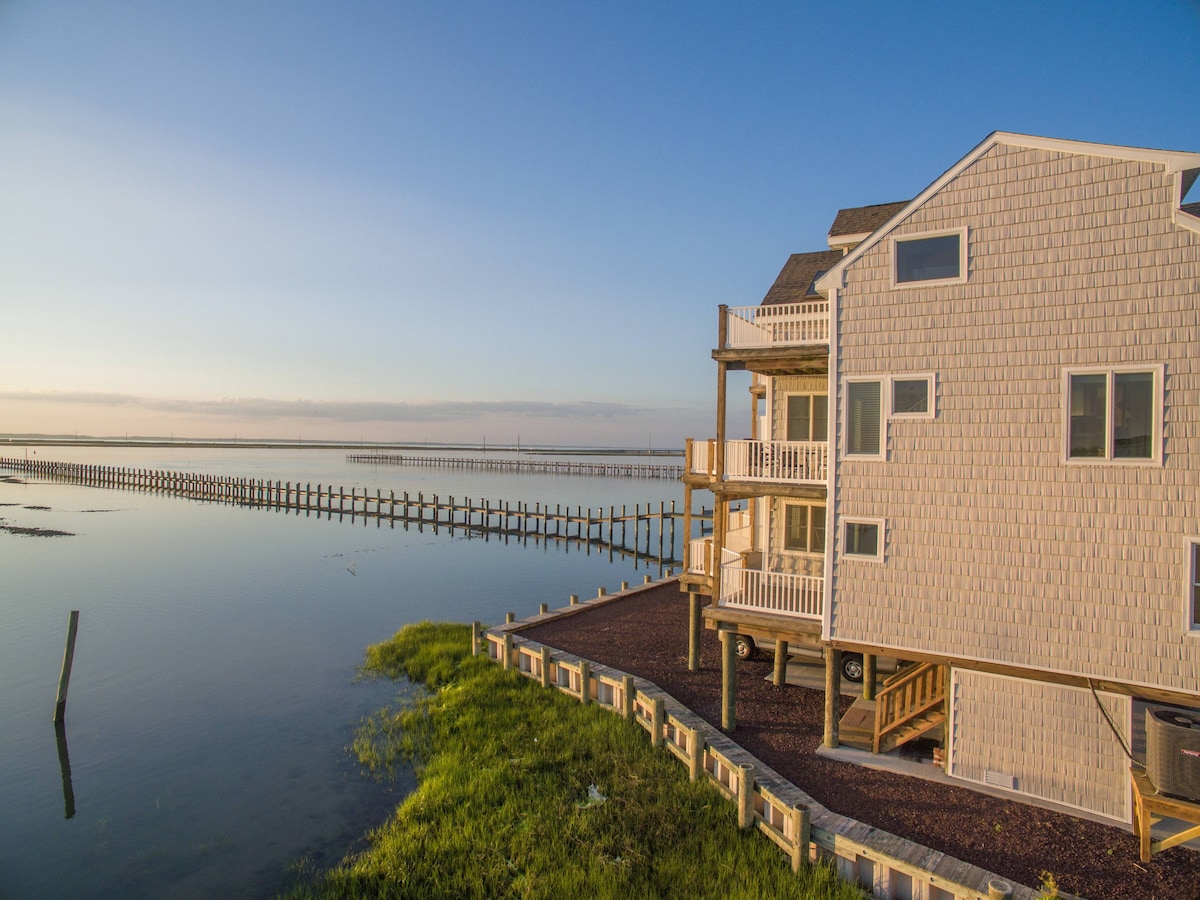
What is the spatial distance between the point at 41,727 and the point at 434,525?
4333 cm

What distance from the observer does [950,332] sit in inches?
467

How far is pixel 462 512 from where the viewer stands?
7088 centimetres

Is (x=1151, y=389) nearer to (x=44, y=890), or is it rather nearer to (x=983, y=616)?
(x=983, y=616)

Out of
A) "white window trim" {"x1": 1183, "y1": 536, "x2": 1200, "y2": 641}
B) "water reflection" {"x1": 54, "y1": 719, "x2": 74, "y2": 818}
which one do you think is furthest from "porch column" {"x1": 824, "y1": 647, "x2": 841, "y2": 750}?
"water reflection" {"x1": 54, "y1": 719, "x2": 74, "y2": 818}

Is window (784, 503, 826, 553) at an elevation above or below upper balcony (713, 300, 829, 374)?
below

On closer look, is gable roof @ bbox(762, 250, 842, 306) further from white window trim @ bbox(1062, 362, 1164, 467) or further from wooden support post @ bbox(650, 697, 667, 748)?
wooden support post @ bbox(650, 697, 667, 748)

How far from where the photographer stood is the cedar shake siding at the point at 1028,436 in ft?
33.2

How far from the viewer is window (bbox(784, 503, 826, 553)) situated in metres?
16.8

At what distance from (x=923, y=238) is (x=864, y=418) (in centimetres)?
345

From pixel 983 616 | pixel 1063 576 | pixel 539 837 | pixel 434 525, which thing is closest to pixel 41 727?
pixel 539 837

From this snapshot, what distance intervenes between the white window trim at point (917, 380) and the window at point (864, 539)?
1967 mm

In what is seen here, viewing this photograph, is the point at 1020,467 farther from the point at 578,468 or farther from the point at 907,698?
the point at 578,468

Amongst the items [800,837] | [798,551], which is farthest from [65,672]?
[798,551]

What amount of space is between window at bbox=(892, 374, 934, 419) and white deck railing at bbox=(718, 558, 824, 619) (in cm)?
365
